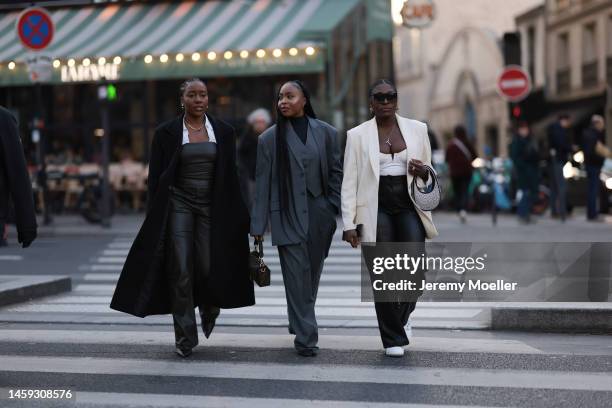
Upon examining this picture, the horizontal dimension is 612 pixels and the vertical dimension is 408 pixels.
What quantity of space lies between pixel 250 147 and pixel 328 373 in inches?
397

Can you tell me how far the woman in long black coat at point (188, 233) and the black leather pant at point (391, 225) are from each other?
0.91 metres

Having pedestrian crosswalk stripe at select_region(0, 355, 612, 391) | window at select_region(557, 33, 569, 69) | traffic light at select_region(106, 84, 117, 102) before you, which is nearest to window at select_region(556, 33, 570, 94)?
window at select_region(557, 33, 569, 69)

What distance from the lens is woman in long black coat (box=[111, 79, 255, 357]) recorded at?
7039mm

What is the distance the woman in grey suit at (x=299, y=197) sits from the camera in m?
7.01

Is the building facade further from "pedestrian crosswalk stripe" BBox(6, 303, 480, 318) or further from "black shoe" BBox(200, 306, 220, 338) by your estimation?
"black shoe" BBox(200, 306, 220, 338)

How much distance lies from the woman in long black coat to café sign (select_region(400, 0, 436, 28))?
19934 millimetres

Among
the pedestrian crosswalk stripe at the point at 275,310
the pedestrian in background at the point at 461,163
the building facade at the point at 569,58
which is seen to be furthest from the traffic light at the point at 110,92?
Result: the building facade at the point at 569,58

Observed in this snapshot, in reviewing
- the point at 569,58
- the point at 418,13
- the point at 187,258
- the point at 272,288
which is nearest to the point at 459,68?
the point at 569,58

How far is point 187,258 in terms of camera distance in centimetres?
706

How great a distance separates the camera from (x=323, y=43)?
22688 mm

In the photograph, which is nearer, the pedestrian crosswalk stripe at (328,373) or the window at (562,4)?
the pedestrian crosswalk stripe at (328,373)

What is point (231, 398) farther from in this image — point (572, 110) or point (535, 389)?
point (572, 110)

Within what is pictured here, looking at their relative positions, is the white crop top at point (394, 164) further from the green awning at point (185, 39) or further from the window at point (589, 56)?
the window at point (589, 56)

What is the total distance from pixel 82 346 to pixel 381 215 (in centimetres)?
224
